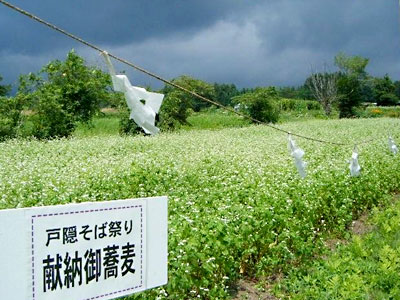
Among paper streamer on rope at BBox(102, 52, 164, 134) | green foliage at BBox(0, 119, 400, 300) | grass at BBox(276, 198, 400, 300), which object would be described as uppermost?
paper streamer on rope at BBox(102, 52, 164, 134)

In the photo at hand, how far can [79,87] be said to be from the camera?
24.2m

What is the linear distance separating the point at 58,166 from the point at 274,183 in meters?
5.32

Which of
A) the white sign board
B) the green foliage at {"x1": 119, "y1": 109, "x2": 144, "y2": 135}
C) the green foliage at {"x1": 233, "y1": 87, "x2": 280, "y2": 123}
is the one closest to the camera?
the white sign board

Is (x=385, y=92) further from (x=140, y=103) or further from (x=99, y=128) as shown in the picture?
(x=140, y=103)

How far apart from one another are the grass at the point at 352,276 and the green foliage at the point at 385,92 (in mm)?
70257

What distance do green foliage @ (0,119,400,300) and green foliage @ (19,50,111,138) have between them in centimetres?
1148

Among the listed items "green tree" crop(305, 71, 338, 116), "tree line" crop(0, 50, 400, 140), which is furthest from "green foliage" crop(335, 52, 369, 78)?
"tree line" crop(0, 50, 400, 140)

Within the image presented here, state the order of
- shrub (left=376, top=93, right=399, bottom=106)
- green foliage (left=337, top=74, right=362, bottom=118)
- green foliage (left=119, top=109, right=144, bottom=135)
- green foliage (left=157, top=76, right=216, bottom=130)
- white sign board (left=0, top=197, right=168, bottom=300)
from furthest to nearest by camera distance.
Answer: shrub (left=376, top=93, right=399, bottom=106)
green foliage (left=337, top=74, right=362, bottom=118)
green foliage (left=157, top=76, right=216, bottom=130)
green foliage (left=119, top=109, right=144, bottom=135)
white sign board (left=0, top=197, right=168, bottom=300)

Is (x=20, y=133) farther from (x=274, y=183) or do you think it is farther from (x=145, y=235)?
(x=145, y=235)

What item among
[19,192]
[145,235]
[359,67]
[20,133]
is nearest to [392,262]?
[145,235]

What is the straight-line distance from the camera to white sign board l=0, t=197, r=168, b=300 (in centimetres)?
211

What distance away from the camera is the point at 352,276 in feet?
15.1

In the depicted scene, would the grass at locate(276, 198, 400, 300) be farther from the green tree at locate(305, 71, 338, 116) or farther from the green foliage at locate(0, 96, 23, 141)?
the green tree at locate(305, 71, 338, 116)

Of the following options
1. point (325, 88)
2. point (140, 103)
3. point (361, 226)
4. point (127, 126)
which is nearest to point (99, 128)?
point (127, 126)
